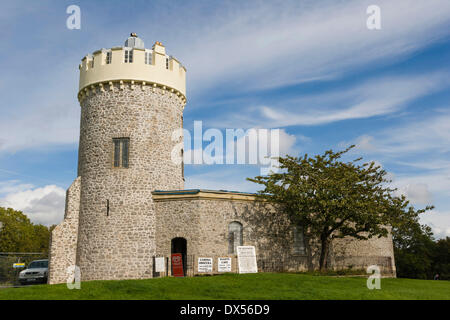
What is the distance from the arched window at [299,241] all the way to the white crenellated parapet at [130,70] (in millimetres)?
11564

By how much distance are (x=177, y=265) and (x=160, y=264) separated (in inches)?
41.7

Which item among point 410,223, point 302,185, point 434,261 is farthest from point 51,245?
point 434,261

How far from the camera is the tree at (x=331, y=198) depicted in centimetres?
2150

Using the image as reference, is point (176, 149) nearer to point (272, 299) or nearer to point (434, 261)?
Answer: point (272, 299)

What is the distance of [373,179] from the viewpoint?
77.1 feet

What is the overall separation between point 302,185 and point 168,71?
35.4 ft

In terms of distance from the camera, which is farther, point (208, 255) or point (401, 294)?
point (208, 255)

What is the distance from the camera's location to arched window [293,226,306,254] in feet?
79.2

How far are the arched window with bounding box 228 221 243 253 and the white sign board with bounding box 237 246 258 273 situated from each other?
2.65 meters

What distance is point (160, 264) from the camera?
69.0ft

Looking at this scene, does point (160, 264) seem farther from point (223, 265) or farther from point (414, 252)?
point (414, 252)

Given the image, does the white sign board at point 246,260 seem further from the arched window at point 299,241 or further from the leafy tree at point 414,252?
the leafy tree at point 414,252

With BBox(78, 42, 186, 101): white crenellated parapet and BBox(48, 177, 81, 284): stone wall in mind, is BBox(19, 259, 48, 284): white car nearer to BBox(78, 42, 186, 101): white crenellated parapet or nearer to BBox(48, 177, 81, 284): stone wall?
BBox(48, 177, 81, 284): stone wall
